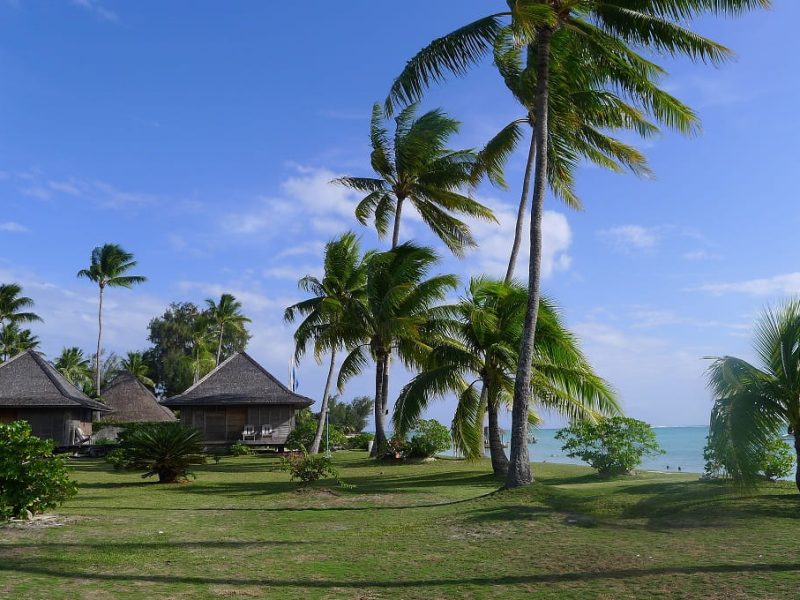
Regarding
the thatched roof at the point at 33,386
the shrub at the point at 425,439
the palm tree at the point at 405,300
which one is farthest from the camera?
the thatched roof at the point at 33,386

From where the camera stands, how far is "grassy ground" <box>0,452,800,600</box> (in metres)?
6.26

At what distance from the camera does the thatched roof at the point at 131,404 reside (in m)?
42.7

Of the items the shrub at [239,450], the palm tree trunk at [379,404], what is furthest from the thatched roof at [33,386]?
the palm tree trunk at [379,404]

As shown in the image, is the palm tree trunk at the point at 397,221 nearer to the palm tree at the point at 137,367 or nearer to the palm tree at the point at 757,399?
the palm tree at the point at 757,399

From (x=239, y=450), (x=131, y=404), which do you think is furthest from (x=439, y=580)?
(x=131, y=404)

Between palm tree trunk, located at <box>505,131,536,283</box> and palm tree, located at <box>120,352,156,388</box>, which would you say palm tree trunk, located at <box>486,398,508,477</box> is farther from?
palm tree, located at <box>120,352,156,388</box>

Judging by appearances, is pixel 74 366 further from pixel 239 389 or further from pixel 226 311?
pixel 239 389

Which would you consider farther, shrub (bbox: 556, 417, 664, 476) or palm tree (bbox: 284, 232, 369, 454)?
palm tree (bbox: 284, 232, 369, 454)

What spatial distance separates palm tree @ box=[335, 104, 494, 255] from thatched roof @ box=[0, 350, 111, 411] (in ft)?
53.2

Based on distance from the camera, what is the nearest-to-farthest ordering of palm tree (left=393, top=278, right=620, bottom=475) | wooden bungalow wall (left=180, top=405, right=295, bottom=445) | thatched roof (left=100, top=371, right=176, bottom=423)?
palm tree (left=393, top=278, right=620, bottom=475) < wooden bungalow wall (left=180, top=405, right=295, bottom=445) < thatched roof (left=100, top=371, right=176, bottom=423)

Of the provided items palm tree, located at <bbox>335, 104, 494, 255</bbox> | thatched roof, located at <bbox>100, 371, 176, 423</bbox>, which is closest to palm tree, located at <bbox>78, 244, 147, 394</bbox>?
thatched roof, located at <bbox>100, 371, 176, 423</bbox>

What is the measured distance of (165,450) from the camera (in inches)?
711

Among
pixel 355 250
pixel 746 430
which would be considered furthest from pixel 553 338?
pixel 355 250

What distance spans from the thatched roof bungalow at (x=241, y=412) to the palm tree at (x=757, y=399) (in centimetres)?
2455
